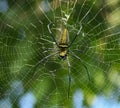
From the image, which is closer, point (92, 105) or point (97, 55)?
point (92, 105)

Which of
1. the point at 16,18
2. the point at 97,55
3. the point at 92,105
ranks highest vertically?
the point at 16,18

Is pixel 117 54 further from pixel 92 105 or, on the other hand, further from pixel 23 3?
pixel 23 3

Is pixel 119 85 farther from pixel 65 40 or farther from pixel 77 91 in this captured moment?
pixel 65 40

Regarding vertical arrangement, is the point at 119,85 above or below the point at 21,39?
below

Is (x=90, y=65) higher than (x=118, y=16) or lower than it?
lower

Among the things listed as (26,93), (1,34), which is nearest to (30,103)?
(26,93)

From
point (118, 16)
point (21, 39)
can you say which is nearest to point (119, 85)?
point (118, 16)
